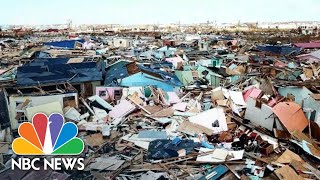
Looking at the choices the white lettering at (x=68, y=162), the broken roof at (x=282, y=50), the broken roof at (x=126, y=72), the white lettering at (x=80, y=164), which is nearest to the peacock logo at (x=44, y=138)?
the white lettering at (x=68, y=162)

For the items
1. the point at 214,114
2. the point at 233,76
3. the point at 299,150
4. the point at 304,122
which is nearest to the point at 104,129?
the point at 214,114

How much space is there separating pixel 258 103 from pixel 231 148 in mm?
3416

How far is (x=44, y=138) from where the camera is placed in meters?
8.77

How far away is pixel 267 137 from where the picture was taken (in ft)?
42.8

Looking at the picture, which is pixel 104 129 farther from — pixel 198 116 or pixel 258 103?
pixel 258 103

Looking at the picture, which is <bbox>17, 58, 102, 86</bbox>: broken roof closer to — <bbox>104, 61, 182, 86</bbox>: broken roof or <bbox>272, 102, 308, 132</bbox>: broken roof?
<bbox>104, 61, 182, 86</bbox>: broken roof

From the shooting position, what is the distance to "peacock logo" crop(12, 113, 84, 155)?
8773 mm

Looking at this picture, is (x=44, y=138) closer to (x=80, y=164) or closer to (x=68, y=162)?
(x=68, y=162)

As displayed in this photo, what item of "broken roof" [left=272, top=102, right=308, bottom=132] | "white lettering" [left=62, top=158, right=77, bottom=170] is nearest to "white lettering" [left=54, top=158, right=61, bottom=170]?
"white lettering" [left=62, top=158, right=77, bottom=170]

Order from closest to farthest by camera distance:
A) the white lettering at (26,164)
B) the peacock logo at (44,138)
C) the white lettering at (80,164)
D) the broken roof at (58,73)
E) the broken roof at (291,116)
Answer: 1. the peacock logo at (44,138)
2. the white lettering at (26,164)
3. the white lettering at (80,164)
4. the broken roof at (291,116)
5. the broken roof at (58,73)

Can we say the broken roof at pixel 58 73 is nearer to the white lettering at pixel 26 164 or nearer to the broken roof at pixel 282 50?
the white lettering at pixel 26 164

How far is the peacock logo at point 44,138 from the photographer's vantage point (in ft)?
28.8

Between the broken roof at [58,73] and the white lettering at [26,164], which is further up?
the broken roof at [58,73]

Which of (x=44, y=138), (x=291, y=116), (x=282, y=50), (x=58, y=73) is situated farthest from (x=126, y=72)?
(x=282, y=50)
